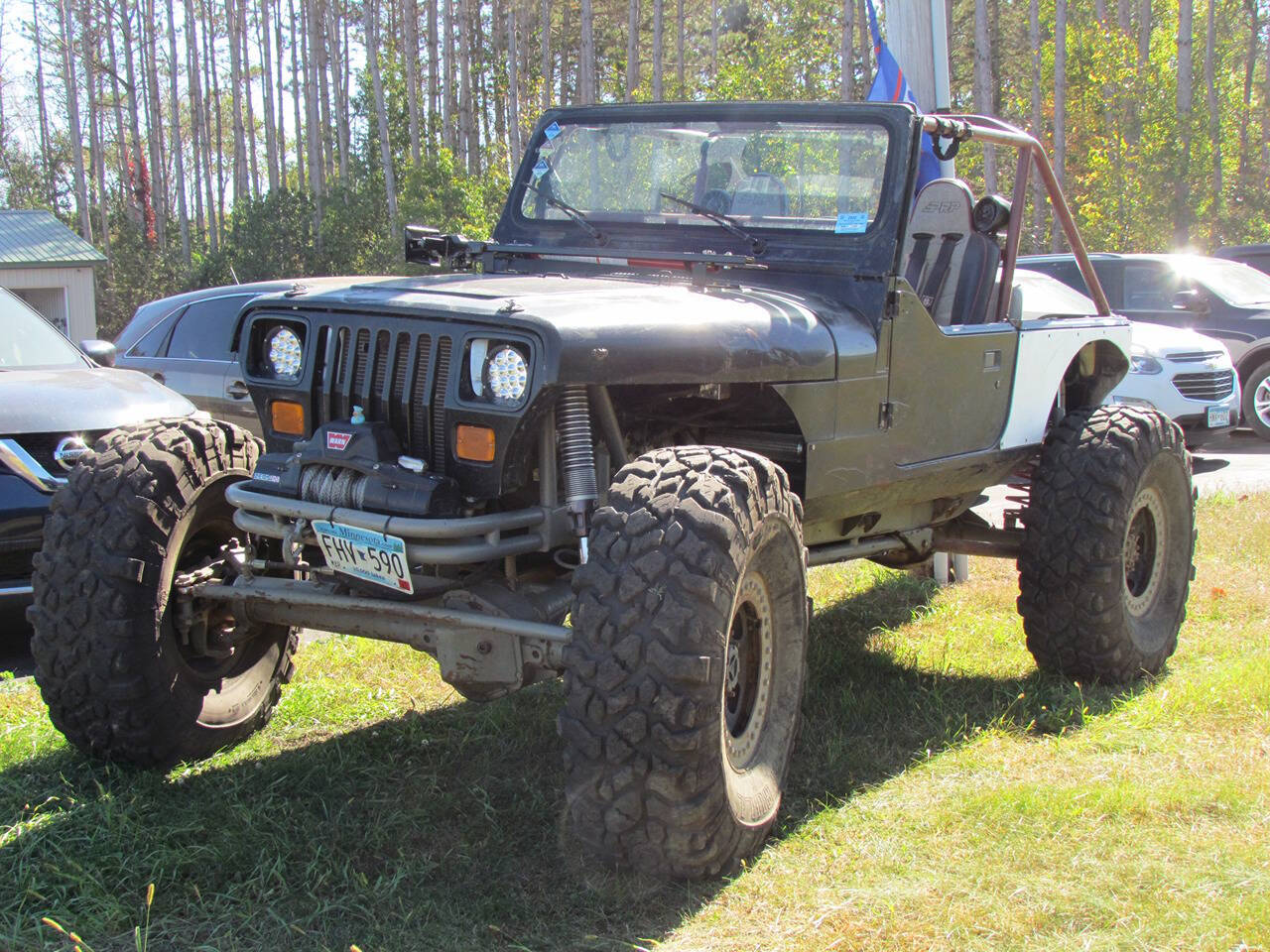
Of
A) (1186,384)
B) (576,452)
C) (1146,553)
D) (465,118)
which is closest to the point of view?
(576,452)

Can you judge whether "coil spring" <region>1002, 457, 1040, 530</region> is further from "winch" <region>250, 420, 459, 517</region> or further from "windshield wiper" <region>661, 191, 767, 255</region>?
"winch" <region>250, 420, 459, 517</region>

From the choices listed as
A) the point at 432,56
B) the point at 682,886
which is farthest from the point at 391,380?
the point at 432,56

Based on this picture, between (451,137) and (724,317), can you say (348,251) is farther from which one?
(724,317)

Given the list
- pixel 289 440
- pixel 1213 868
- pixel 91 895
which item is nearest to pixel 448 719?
pixel 289 440

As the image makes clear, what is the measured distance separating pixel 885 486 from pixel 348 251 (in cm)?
2583

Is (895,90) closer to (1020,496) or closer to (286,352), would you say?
(1020,496)

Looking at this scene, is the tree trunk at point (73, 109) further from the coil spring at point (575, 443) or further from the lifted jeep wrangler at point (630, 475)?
the coil spring at point (575, 443)

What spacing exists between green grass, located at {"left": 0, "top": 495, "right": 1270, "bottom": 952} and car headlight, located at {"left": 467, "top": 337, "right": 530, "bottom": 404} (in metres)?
1.23

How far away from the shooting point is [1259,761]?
4305 mm

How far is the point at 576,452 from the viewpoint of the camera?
3.59 m

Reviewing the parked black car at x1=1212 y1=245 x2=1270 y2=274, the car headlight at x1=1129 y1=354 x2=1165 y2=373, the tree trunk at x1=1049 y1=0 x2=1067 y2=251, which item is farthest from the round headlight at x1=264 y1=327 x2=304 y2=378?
the tree trunk at x1=1049 y1=0 x2=1067 y2=251

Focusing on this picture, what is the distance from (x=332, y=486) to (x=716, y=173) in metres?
2.15

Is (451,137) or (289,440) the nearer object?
(289,440)

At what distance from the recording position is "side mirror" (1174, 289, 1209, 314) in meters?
12.9
